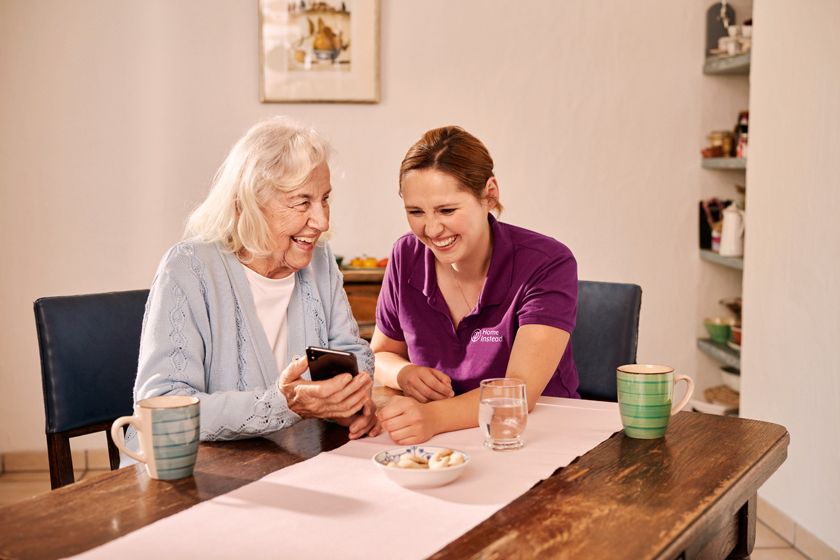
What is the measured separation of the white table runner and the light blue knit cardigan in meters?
0.20

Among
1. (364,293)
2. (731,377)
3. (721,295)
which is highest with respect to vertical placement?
(364,293)

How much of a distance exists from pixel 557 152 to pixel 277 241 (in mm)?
2455

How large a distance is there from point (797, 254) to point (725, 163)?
39.4 inches

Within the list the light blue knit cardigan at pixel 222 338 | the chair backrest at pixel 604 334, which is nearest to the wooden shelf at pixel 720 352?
the chair backrest at pixel 604 334

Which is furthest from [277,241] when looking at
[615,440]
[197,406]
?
[615,440]

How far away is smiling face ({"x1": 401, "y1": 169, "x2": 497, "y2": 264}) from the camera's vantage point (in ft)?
6.43

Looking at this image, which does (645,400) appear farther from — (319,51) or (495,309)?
(319,51)

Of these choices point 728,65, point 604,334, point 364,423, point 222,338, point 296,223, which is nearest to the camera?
point 364,423

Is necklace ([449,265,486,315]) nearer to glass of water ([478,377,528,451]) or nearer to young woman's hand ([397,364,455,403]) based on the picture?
young woman's hand ([397,364,455,403])

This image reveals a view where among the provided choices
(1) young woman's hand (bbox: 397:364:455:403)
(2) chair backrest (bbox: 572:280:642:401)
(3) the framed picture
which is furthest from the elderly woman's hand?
(3) the framed picture

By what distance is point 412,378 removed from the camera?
6.18 feet

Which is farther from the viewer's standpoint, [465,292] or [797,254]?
[797,254]

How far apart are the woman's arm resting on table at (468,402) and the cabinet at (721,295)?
217 centimetres

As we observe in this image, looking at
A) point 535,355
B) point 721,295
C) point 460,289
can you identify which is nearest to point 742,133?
point 721,295
